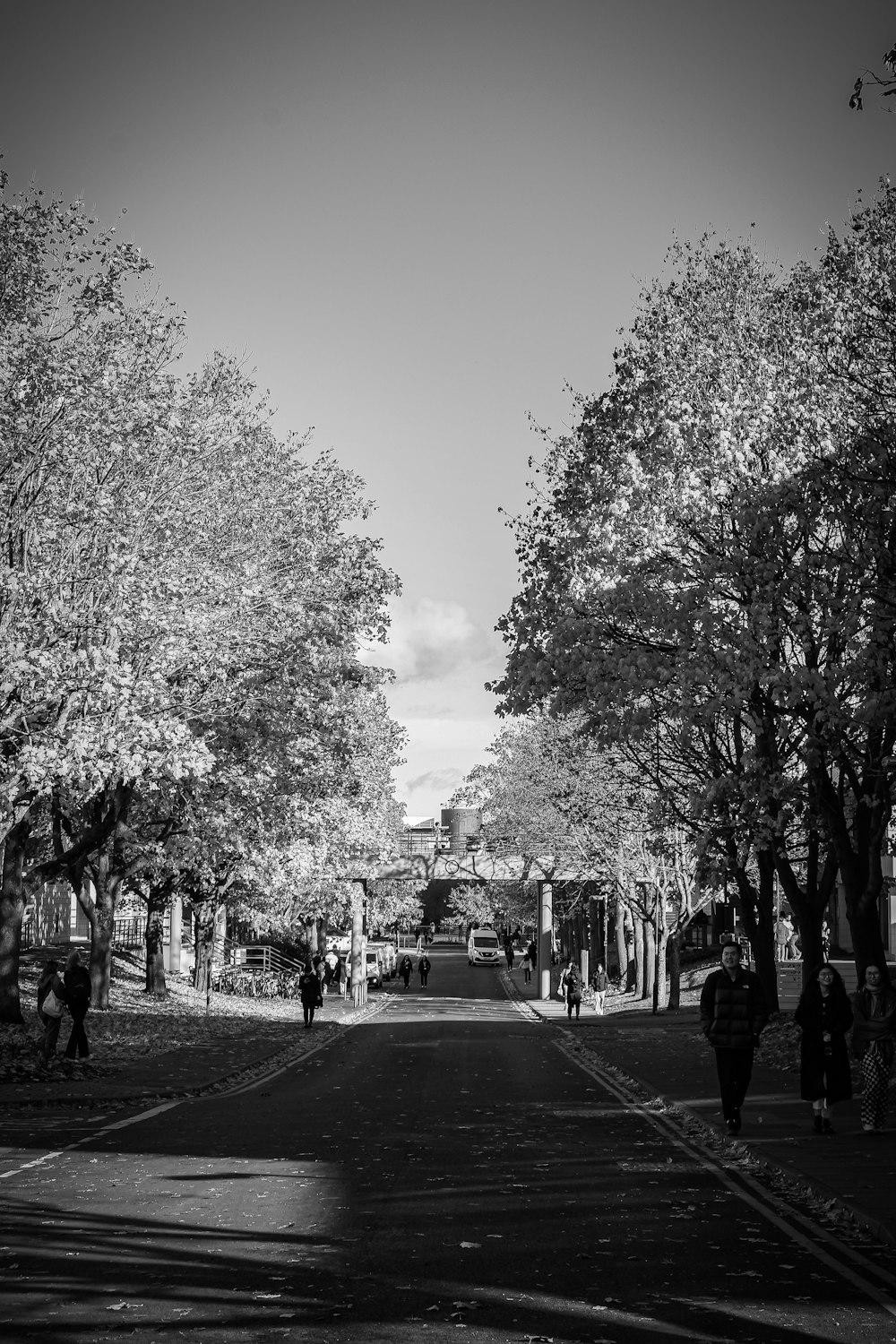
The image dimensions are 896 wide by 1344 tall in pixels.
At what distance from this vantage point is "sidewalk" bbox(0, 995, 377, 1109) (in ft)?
60.9

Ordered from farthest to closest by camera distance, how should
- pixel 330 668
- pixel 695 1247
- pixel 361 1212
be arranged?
pixel 330 668 → pixel 361 1212 → pixel 695 1247

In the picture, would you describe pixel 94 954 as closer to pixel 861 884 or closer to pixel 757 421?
pixel 861 884

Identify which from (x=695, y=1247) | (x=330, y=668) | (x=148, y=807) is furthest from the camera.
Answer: (x=148, y=807)

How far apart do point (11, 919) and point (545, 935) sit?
31.6 meters

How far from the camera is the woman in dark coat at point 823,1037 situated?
562 inches

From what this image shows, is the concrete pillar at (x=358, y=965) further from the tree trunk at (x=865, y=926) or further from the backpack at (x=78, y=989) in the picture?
the tree trunk at (x=865, y=926)

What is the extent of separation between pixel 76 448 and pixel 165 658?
3.31 meters

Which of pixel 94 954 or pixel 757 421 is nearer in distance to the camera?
pixel 757 421

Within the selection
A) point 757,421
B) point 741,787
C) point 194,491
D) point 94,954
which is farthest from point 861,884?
point 94,954

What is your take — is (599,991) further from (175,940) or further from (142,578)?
(142,578)

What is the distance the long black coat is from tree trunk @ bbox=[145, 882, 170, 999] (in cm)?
2871

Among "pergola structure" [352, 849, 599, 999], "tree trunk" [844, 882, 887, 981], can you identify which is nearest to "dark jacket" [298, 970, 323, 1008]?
Answer: "pergola structure" [352, 849, 599, 999]

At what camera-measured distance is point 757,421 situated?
62.7 feet

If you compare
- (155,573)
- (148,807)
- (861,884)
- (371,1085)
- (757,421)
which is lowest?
(371,1085)
